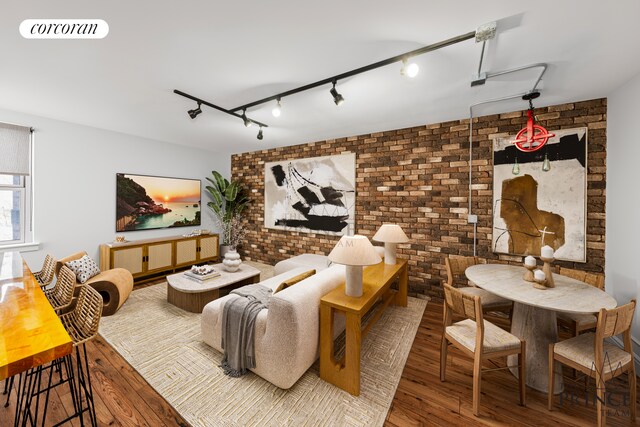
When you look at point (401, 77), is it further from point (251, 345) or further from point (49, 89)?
point (49, 89)

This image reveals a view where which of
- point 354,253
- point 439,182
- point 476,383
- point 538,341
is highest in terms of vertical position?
point 439,182

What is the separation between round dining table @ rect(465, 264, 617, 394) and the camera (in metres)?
1.72

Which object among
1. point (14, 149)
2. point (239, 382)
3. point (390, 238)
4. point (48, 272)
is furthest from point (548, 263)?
point (14, 149)

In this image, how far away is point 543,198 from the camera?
2910 mm

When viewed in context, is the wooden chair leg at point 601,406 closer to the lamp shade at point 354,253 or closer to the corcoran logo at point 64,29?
the lamp shade at point 354,253

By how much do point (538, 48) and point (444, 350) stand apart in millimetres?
2452

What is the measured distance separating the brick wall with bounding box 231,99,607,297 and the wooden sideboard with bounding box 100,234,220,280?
2.49 meters

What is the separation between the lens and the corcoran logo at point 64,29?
162 cm

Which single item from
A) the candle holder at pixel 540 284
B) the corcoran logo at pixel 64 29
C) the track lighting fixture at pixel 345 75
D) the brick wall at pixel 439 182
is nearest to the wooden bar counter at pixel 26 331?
the corcoran logo at pixel 64 29

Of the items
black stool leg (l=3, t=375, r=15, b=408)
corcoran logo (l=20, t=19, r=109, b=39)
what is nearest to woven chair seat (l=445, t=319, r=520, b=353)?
black stool leg (l=3, t=375, r=15, b=408)

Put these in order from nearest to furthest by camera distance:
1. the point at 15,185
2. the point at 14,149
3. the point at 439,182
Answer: the point at 14,149, the point at 15,185, the point at 439,182

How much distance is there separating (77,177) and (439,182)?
552cm

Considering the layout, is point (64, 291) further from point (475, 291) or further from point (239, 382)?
point (475, 291)

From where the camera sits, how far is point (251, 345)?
6.43ft
